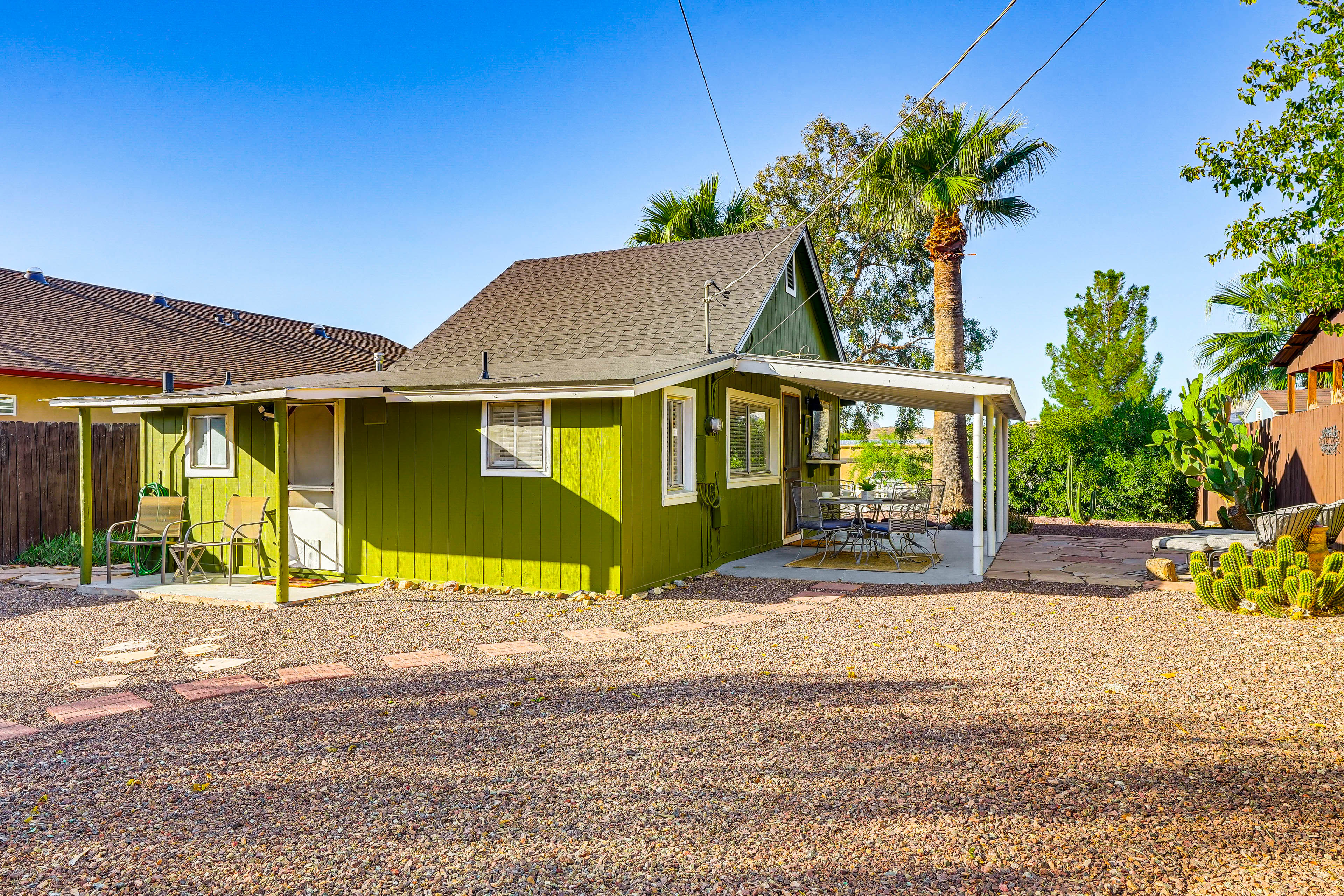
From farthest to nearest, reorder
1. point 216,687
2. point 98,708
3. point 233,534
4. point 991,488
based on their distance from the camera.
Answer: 1. point 991,488
2. point 233,534
3. point 216,687
4. point 98,708

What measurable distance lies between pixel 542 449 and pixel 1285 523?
7030 mm

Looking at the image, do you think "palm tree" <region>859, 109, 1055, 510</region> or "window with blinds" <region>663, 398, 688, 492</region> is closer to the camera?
"window with blinds" <region>663, 398, 688, 492</region>

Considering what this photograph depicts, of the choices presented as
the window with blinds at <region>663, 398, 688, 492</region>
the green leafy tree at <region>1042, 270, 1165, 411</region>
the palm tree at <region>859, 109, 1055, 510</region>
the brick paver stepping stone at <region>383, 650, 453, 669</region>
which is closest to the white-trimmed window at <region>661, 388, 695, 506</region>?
the window with blinds at <region>663, 398, 688, 492</region>

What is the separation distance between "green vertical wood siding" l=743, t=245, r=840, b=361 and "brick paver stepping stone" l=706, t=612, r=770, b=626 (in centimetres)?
471

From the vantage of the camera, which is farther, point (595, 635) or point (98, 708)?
point (595, 635)

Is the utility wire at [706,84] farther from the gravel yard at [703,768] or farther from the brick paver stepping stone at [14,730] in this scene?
the brick paver stepping stone at [14,730]

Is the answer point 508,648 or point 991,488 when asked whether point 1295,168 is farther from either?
point 508,648

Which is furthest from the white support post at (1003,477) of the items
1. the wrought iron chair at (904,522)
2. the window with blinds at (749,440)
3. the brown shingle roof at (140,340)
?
the brown shingle roof at (140,340)

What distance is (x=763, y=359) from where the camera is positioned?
9367 mm

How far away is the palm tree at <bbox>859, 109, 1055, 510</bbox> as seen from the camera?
15.0 meters

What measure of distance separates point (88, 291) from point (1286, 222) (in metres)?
20.2

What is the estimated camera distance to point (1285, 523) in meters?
7.57

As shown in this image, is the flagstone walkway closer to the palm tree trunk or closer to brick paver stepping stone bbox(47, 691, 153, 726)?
the palm tree trunk

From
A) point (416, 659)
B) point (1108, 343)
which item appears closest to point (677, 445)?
point (416, 659)
